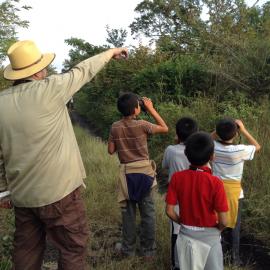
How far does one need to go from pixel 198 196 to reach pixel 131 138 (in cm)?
154

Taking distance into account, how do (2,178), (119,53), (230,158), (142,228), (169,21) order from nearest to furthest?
(2,178) < (119,53) < (230,158) < (142,228) < (169,21)

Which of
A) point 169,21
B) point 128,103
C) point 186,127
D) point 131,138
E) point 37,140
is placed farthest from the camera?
point 169,21

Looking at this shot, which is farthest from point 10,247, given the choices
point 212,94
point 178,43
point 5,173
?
point 178,43

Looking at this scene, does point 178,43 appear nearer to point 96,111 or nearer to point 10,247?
point 96,111

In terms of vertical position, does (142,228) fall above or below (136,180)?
below

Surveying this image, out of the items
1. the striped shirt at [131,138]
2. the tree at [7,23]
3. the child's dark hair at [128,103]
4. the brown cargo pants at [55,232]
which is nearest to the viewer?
the brown cargo pants at [55,232]

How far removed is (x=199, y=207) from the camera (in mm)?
3486

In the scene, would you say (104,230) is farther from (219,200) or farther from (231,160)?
(219,200)

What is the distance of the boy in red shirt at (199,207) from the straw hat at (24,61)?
1273 mm

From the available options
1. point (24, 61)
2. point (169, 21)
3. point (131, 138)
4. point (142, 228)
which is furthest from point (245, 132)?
point (169, 21)

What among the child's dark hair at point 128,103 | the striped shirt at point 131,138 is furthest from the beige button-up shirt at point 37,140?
the striped shirt at point 131,138

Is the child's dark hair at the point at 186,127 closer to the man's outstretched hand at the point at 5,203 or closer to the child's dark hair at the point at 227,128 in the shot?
the child's dark hair at the point at 227,128

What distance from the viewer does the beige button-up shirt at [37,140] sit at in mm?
3391

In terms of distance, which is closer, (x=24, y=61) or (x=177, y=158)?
(x=24, y=61)
